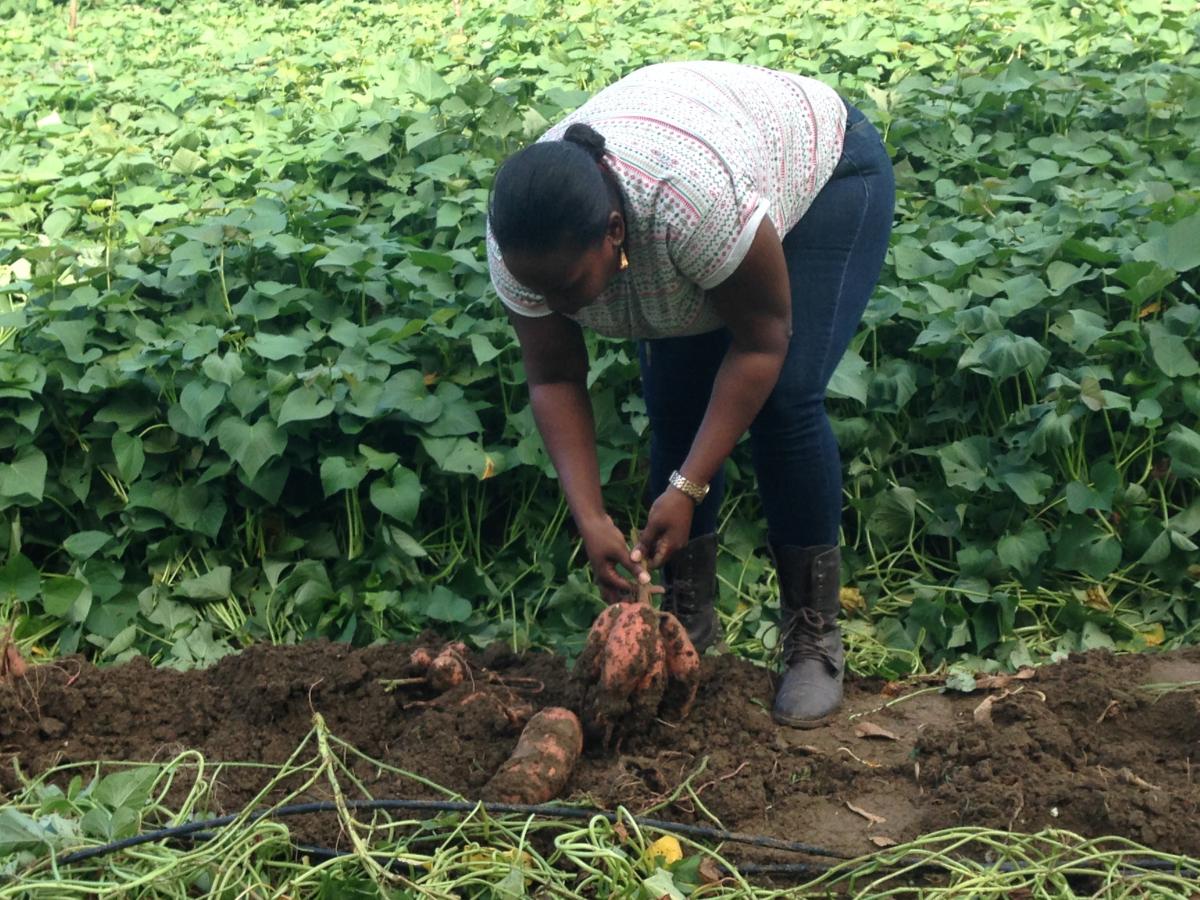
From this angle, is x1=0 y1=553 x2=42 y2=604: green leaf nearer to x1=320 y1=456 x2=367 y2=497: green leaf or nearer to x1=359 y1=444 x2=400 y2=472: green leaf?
x1=320 y1=456 x2=367 y2=497: green leaf

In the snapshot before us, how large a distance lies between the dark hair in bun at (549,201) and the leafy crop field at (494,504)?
0.90 meters

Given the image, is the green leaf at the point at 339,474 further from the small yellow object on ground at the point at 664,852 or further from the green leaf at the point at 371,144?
the green leaf at the point at 371,144

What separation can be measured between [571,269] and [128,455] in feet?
5.79

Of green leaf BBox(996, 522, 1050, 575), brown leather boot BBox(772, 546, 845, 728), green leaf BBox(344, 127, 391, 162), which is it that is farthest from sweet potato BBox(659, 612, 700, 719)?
green leaf BBox(344, 127, 391, 162)

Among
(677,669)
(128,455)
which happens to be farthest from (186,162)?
Result: (677,669)

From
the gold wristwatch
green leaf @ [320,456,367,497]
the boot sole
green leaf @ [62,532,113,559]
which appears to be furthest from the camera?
green leaf @ [62,532,113,559]

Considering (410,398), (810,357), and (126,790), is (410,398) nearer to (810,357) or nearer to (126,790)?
(810,357)

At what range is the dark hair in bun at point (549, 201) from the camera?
6.44 ft

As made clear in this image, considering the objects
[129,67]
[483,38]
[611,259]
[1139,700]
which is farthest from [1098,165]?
[129,67]

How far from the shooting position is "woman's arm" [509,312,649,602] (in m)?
2.39

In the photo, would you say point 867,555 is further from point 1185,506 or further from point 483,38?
point 483,38

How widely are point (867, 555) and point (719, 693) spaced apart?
33.6 inches

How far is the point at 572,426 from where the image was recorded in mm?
2471

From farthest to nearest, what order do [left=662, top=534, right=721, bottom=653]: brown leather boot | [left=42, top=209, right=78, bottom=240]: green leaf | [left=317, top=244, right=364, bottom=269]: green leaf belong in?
[left=42, top=209, right=78, bottom=240]: green leaf → [left=317, top=244, right=364, bottom=269]: green leaf → [left=662, top=534, right=721, bottom=653]: brown leather boot
